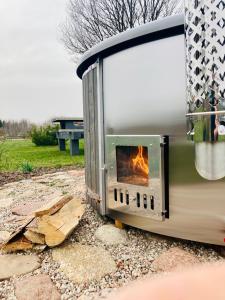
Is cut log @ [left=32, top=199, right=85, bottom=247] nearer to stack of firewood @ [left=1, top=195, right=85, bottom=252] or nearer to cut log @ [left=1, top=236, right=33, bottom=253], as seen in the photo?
stack of firewood @ [left=1, top=195, right=85, bottom=252]

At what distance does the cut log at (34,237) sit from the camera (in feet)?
7.67

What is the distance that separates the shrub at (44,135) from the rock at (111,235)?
11.2m

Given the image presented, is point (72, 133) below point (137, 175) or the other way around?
the other way around

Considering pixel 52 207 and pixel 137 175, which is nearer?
pixel 137 175

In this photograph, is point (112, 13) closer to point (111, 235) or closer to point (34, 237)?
point (111, 235)

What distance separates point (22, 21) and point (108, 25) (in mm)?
3037

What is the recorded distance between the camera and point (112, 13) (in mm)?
10547

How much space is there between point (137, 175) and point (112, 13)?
9.46m

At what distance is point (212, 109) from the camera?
130 centimetres

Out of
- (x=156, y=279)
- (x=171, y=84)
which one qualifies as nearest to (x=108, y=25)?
(x=171, y=84)

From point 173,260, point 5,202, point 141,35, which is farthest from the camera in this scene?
point 5,202

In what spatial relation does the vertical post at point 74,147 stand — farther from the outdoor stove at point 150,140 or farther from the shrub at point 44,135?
the outdoor stove at point 150,140

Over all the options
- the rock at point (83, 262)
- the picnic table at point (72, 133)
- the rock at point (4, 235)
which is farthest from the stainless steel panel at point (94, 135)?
the picnic table at point (72, 133)

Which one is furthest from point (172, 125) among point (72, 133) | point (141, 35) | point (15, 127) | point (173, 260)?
point (15, 127)
